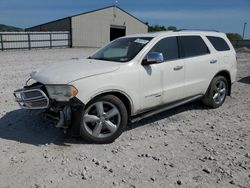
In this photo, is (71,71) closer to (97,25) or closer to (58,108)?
(58,108)

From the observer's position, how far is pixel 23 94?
435 cm

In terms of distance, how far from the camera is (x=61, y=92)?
3.98m

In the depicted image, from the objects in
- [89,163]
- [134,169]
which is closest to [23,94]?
[89,163]

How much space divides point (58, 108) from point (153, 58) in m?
1.79

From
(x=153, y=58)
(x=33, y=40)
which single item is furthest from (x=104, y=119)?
(x=33, y=40)

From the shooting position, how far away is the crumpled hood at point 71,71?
4047 mm

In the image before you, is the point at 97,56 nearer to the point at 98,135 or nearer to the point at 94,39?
the point at 98,135

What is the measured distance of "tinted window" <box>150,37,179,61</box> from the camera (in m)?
4.99

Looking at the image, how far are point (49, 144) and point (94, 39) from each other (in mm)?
32200

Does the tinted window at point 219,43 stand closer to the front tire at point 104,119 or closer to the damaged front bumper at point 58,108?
the front tire at point 104,119

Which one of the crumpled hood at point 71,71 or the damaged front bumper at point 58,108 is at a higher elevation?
the crumpled hood at point 71,71

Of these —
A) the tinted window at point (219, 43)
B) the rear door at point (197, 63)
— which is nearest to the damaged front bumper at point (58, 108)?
the rear door at point (197, 63)

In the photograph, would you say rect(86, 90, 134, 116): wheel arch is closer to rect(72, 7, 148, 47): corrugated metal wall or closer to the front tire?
the front tire

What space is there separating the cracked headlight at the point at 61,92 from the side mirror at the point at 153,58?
1424 millimetres
